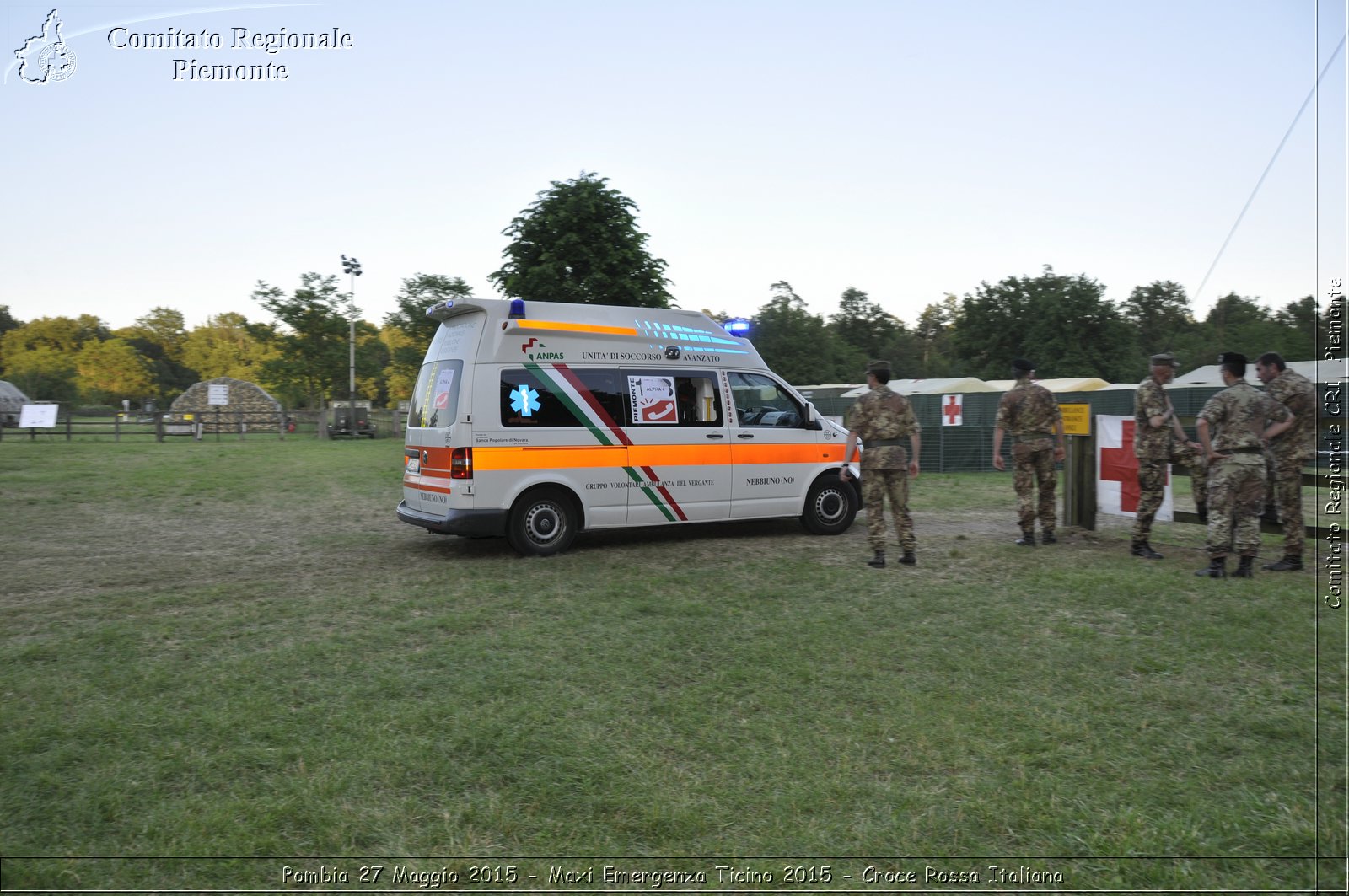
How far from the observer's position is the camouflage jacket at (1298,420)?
7.75 m

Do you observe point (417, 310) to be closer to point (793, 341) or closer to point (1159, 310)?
point (793, 341)

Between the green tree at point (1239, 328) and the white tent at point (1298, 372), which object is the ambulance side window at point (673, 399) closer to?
the white tent at point (1298, 372)

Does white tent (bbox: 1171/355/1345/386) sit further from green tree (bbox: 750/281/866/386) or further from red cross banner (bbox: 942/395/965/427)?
green tree (bbox: 750/281/866/386)

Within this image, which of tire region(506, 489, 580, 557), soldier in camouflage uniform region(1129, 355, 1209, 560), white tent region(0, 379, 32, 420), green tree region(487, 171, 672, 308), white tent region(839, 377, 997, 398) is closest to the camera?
soldier in camouflage uniform region(1129, 355, 1209, 560)

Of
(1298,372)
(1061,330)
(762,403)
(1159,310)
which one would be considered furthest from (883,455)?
(1159,310)

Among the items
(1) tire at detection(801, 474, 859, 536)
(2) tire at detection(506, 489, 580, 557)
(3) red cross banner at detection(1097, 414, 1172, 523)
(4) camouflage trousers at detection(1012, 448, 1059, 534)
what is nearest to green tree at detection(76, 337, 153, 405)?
(2) tire at detection(506, 489, 580, 557)

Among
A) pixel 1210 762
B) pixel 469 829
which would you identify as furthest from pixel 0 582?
pixel 1210 762

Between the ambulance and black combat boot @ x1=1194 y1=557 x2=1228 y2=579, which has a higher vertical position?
the ambulance

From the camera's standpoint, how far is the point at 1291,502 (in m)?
7.86

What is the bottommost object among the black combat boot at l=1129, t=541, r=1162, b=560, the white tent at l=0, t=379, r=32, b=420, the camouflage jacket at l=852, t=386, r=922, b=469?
the black combat boot at l=1129, t=541, r=1162, b=560

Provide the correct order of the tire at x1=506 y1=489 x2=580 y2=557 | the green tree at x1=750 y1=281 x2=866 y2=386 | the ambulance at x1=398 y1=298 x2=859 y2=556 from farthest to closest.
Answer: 1. the green tree at x1=750 y1=281 x2=866 y2=386
2. the tire at x1=506 y1=489 x2=580 y2=557
3. the ambulance at x1=398 y1=298 x2=859 y2=556

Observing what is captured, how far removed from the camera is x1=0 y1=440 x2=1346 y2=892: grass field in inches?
120

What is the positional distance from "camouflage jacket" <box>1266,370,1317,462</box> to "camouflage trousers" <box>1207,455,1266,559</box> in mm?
690

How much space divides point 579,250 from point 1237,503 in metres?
9.04
